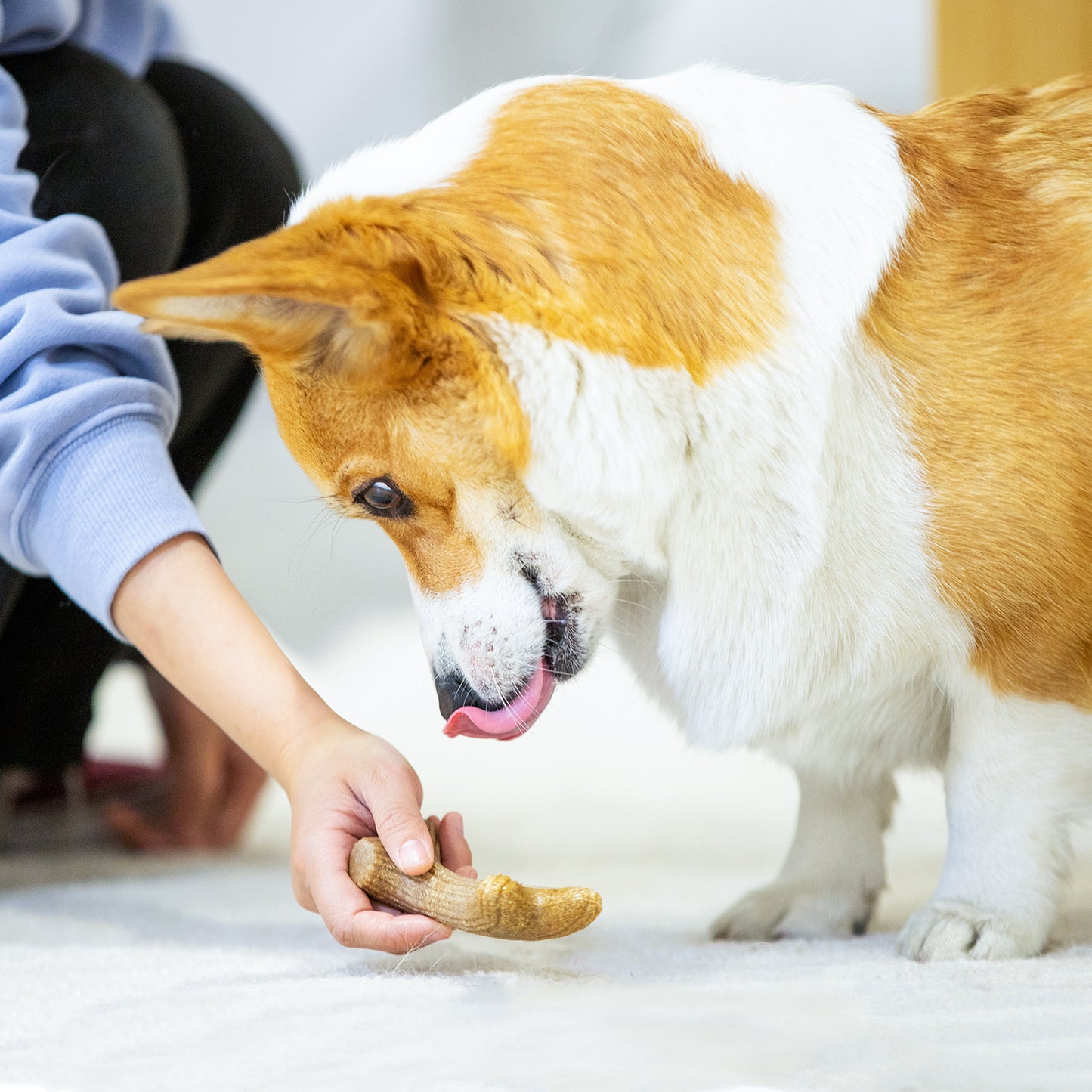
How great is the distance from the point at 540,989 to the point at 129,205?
97 centimetres

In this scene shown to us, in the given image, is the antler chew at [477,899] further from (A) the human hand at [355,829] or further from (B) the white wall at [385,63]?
(B) the white wall at [385,63]

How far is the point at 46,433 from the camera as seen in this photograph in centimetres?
101

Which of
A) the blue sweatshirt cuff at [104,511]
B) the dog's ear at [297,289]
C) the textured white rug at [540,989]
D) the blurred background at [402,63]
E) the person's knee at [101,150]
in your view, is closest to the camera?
the textured white rug at [540,989]

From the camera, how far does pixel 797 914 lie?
3.53 ft

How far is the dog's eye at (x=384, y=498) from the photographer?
3.16 ft

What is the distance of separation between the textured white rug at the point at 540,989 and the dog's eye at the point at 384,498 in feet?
1.04

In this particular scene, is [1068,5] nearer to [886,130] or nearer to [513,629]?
[886,130]

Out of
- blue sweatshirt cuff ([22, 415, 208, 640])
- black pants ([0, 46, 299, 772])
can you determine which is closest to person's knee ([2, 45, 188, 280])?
black pants ([0, 46, 299, 772])

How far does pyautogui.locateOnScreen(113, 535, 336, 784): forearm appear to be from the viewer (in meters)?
0.95

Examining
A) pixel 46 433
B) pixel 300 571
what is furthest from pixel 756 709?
pixel 300 571

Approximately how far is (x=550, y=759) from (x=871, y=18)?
166 cm

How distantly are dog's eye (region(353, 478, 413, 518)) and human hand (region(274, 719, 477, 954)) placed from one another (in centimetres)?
16

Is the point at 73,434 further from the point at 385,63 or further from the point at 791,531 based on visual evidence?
the point at 385,63

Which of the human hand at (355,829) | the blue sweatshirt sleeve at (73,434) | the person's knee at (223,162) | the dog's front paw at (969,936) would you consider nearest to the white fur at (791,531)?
the dog's front paw at (969,936)
